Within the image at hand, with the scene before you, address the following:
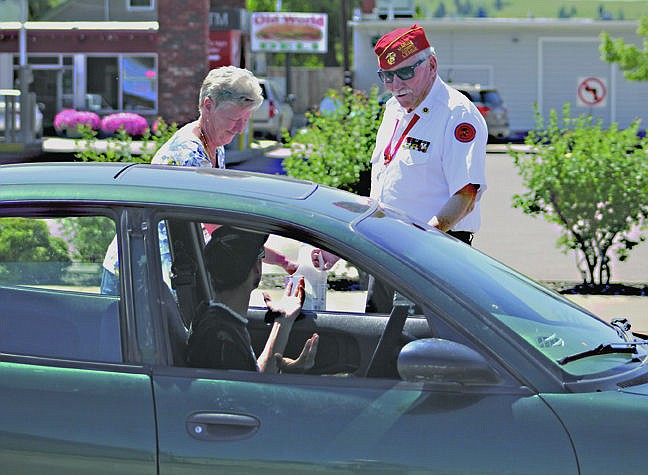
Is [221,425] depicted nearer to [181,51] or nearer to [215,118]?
[215,118]

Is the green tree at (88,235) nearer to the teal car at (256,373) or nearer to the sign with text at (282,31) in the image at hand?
the teal car at (256,373)

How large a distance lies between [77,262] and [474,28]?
40614 mm

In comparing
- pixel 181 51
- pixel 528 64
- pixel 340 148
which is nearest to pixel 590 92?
pixel 528 64

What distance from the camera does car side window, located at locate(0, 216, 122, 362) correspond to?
3.24 m

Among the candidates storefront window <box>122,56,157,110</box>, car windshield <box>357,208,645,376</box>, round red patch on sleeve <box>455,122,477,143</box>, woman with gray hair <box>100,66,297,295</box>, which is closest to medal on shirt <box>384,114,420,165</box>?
round red patch on sleeve <box>455,122,477,143</box>

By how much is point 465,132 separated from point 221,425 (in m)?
2.62

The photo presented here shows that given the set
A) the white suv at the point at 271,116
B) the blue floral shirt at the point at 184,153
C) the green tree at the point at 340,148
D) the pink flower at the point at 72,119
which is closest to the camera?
the blue floral shirt at the point at 184,153

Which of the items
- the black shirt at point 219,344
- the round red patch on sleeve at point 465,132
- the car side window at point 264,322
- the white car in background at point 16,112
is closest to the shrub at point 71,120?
the white car in background at point 16,112

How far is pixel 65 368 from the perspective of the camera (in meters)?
3.14

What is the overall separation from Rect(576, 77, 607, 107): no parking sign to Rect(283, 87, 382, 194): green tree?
1131 inches

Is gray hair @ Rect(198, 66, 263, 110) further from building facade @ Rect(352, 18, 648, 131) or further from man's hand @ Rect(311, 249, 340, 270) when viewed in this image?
building facade @ Rect(352, 18, 648, 131)

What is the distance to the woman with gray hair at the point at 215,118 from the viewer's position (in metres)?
4.67

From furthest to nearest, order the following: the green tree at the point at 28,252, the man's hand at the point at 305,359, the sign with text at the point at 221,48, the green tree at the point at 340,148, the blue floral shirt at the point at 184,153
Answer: the sign with text at the point at 221,48, the green tree at the point at 340,148, the blue floral shirt at the point at 184,153, the man's hand at the point at 305,359, the green tree at the point at 28,252

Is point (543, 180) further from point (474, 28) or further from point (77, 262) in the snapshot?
point (474, 28)
